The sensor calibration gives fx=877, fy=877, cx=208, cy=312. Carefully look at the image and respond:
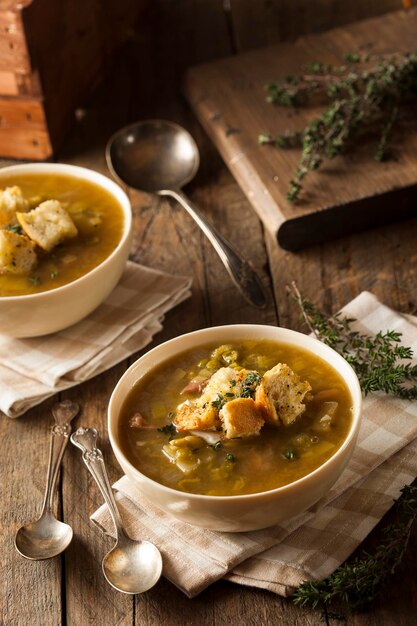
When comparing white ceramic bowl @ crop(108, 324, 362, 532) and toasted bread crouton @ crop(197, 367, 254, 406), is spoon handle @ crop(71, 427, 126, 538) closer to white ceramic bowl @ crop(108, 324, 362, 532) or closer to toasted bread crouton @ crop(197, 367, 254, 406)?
white ceramic bowl @ crop(108, 324, 362, 532)

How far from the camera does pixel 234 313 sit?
9.13ft

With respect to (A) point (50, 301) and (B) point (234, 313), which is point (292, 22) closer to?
(B) point (234, 313)

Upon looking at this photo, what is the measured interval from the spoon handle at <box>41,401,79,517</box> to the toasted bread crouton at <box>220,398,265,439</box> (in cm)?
52

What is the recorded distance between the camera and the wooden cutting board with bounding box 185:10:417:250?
3012mm

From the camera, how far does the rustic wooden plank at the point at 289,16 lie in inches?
173

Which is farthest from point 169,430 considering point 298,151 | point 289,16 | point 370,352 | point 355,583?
point 289,16

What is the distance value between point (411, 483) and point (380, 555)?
0.26 m

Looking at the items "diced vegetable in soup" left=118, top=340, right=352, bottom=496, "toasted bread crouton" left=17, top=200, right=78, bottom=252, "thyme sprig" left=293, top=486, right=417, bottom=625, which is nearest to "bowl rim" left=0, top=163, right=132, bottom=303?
"toasted bread crouton" left=17, top=200, right=78, bottom=252

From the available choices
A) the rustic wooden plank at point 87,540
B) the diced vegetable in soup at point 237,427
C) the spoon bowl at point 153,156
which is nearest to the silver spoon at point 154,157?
the spoon bowl at point 153,156

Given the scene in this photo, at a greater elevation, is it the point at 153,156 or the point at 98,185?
the point at 98,185

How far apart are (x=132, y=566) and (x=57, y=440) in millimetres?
524

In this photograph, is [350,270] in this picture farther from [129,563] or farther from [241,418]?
[129,563]

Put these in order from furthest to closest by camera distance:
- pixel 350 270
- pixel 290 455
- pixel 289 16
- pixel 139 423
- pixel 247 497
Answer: pixel 289 16 → pixel 350 270 → pixel 139 423 → pixel 290 455 → pixel 247 497

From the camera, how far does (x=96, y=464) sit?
2.19 metres
